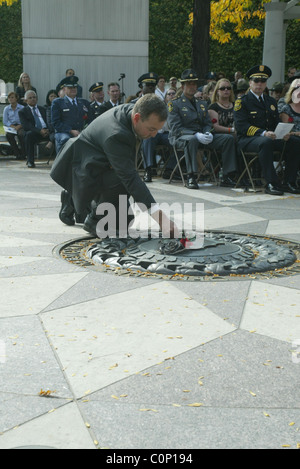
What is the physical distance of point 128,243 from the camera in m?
6.12

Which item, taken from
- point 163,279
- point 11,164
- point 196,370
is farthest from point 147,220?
point 11,164

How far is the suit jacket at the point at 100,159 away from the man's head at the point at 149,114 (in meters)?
0.28

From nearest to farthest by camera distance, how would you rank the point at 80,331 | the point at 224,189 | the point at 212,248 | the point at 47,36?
the point at 80,331
the point at 212,248
the point at 224,189
the point at 47,36

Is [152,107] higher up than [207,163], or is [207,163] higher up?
[152,107]

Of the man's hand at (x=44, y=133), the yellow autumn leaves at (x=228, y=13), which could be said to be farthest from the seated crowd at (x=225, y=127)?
the yellow autumn leaves at (x=228, y=13)

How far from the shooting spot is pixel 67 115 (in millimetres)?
12227

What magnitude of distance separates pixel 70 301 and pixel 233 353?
1.39m

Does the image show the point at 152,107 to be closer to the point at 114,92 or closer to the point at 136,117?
the point at 136,117

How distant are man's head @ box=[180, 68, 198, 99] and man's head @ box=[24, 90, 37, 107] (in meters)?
4.57

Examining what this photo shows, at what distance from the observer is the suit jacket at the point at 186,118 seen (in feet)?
35.0

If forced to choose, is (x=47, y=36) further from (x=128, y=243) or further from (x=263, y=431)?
(x=263, y=431)

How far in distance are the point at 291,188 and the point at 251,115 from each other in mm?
1293

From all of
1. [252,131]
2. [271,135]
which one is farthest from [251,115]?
[271,135]

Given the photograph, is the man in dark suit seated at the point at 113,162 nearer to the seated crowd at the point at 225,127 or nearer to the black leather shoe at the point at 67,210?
the black leather shoe at the point at 67,210
